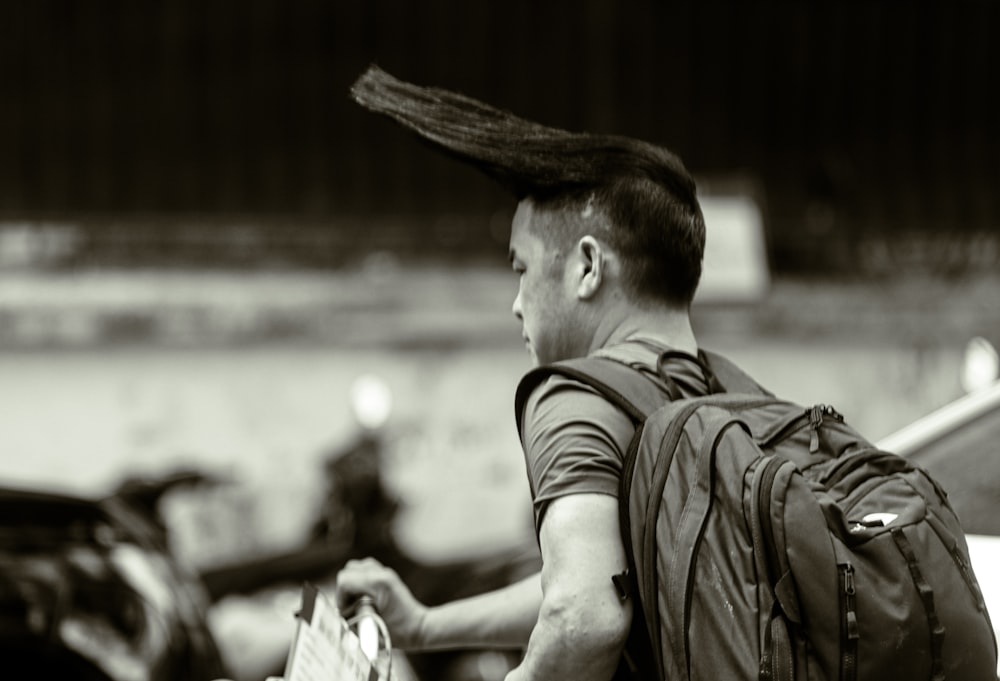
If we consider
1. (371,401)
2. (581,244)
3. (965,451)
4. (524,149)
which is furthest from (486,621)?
(371,401)

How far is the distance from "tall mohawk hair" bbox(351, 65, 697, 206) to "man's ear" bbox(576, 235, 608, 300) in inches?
3.5

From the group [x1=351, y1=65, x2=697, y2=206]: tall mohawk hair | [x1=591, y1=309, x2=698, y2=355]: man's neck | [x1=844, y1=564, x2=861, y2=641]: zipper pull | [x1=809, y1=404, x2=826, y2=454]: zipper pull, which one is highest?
[x1=351, y1=65, x2=697, y2=206]: tall mohawk hair

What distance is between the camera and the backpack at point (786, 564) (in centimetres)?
174

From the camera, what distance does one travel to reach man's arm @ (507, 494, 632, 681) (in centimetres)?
184

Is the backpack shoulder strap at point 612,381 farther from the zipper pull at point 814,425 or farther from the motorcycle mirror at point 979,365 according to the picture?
the motorcycle mirror at point 979,365

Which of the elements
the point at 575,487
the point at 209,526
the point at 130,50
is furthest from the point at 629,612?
the point at 130,50

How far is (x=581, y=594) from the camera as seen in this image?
6.04 ft

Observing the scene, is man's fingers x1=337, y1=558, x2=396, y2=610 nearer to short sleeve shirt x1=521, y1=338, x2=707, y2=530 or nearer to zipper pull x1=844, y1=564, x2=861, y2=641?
short sleeve shirt x1=521, y1=338, x2=707, y2=530

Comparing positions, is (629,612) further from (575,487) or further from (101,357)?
(101,357)

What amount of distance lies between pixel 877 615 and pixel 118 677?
3.14m

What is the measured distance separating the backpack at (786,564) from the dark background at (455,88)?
203 inches

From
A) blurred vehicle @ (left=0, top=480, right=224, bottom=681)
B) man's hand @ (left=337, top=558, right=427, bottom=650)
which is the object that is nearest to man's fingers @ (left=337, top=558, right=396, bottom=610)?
man's hand @ (left=337, top=558, right=427, bottom=650)

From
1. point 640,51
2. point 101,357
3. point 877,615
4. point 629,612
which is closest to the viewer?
point 877,615

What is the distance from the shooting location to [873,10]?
24.8 ft
